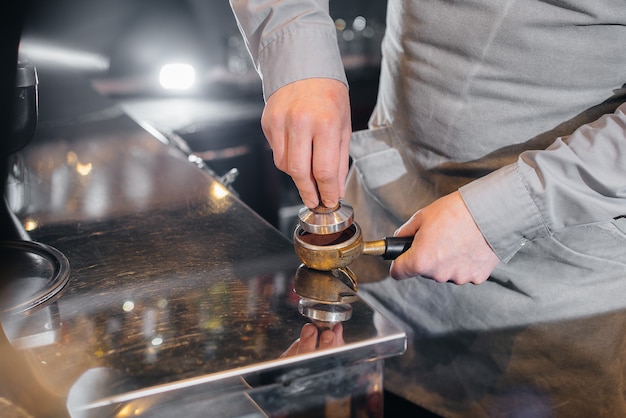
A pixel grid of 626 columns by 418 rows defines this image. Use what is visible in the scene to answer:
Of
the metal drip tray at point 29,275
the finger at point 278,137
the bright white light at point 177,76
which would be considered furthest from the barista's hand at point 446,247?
the bright white light at point 177,76

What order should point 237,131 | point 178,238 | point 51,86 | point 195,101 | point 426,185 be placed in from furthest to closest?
point 195,101
point 237,131
point 51,86
point 426,185
point 178,238

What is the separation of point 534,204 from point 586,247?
0.19 m

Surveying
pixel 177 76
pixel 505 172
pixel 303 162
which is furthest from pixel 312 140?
pixel 177 76

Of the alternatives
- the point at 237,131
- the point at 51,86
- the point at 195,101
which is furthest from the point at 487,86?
the point at 195,101

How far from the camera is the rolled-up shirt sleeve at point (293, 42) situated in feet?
3.61

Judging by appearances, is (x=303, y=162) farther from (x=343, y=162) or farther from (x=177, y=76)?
(x=177, y=76)

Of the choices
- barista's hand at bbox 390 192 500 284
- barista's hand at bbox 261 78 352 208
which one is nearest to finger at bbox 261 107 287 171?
barista's hand at bbox 261 78 352 208

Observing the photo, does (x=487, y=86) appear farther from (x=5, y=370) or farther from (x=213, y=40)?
(x=213, y=40)

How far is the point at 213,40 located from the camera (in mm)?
3705

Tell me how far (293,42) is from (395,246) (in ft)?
1.26

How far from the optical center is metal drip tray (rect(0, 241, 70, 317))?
875 millimetres

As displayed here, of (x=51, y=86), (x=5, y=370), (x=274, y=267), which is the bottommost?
(x=51, y=86)

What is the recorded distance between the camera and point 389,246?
1.02 m

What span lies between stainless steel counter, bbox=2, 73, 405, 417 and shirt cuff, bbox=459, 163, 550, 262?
0.28 meters
